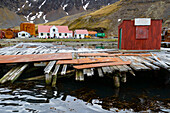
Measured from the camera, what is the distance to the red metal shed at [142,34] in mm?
13078

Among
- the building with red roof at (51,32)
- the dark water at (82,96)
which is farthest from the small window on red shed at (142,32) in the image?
the building with red roof at (51,32)

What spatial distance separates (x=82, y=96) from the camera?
6.36 meters

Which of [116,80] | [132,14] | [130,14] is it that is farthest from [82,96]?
[130,14]

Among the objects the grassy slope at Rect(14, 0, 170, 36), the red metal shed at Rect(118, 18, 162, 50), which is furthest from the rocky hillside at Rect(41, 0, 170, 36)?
the red metal shed at Rect(118, 18, 162, 50)

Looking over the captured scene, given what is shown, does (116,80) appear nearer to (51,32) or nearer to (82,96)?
(82,96)

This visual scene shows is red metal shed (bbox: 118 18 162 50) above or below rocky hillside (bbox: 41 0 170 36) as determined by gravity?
below

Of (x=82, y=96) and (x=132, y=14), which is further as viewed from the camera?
(x=132, y=14)

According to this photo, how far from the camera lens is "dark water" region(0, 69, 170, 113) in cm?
532

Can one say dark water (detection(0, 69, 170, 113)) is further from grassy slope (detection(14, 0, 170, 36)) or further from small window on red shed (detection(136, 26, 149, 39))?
grassy slope (detection(14, 0, 170, 36))

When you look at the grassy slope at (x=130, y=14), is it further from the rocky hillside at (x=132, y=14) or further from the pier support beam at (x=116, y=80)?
the pier support beam at (x=116, y=80)

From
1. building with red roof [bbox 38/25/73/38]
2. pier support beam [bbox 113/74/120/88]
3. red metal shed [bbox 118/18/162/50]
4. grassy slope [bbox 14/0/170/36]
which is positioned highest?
grassy slope [bbox 14/0/170/36]

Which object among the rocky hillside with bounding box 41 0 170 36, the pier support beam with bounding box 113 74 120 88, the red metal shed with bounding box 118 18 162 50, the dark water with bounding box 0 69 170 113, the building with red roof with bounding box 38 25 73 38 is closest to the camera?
the dark water with bounding box 0 69 170 113

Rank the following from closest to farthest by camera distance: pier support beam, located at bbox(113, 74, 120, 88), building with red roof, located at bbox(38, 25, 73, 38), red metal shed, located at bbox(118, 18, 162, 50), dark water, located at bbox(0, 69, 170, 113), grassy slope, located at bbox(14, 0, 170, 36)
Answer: dark water, located at bbox(0, 69, 170, 113)
pier support beam, located at bbox(113, 74, 120, 88)
red metal shed, located at bbox(118, 18, 162, 50)
building with red roof, located at bbox(38, 25, 73, 38)
grassy slope, located at bbox(14, 0, 170, 36)

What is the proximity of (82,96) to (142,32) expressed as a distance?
9.94 meters
